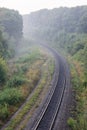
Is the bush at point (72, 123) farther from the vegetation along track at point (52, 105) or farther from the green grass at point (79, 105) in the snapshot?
the vegetation along track at point (52, 105)

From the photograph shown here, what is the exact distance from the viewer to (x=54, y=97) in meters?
32.9

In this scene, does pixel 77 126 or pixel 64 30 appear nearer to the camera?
pixel 77 126

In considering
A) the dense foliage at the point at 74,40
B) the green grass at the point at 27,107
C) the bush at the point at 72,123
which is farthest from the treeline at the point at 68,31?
the bush at the point at 72,123

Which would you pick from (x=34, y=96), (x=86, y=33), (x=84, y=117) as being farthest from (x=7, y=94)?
(x=86, y=33)

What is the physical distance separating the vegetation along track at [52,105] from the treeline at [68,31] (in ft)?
32.8

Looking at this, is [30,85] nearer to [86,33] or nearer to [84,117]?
[84,117]

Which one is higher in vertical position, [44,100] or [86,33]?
[86,33]

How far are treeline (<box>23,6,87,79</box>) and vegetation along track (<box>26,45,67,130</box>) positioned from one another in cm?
1001

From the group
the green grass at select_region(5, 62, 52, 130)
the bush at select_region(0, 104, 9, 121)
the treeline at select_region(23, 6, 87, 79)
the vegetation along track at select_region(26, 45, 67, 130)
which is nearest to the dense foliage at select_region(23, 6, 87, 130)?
the treeline at select_region(23, 6, 87, 79)

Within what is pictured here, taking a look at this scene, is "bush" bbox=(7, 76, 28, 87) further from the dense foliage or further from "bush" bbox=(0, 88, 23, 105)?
the dense foliage

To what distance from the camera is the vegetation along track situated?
2434 centimetres

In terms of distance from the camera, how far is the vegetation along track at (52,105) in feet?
79.9

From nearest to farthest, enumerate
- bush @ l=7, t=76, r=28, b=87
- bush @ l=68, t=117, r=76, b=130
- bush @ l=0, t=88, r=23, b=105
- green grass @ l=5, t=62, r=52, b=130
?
bush @ l=68, t=117, r=76, b=130, green grass @ l=5, t=62, r=52, b=130, bush @ l=0, t=88, r=23, b=105, bush @ l=7, t=76, r=28, b=87

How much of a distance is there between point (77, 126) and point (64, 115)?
3.56 meters
